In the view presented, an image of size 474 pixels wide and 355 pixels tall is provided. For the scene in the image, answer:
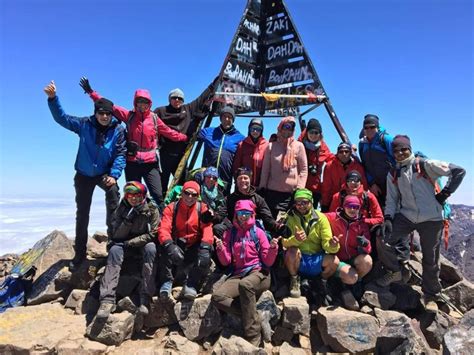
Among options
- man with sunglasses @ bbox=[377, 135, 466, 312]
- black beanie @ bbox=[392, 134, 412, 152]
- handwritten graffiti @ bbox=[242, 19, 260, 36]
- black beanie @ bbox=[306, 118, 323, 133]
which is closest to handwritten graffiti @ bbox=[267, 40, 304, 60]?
handwritten graffiti @ bbox=[242, 19, 260, 36]

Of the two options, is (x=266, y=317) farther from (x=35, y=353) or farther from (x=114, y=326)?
(x=35, y=353)

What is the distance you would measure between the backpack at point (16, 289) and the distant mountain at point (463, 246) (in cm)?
5093

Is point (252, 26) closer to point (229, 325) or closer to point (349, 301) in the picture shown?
point (349, 301)

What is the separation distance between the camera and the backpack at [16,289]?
740 centimetres

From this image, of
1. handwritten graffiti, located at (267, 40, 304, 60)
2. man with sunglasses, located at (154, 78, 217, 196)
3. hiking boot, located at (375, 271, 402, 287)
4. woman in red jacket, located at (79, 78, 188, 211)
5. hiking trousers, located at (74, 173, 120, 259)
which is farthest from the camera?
handwritten graffiti, located at (267, 40, 304, 60)

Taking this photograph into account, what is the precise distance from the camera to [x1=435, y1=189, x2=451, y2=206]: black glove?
5.75 m

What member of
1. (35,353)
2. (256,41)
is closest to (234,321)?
(35,353)

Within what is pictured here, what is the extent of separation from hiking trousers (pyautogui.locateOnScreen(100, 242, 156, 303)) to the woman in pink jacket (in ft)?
8.94

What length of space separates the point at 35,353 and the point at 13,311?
5.68ft

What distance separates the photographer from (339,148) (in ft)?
23.7

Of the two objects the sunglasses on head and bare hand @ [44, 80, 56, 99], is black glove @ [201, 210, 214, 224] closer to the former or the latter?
the sunglasses on head

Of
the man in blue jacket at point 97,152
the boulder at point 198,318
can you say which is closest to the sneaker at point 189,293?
the boulder at point 198,318

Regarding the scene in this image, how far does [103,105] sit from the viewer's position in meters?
6.57

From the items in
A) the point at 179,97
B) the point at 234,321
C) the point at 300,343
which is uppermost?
the point at 179,97
